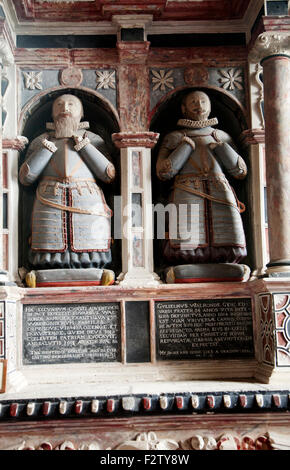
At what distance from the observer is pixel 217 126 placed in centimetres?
631

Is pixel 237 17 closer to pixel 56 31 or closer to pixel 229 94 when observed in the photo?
pixel 229 94

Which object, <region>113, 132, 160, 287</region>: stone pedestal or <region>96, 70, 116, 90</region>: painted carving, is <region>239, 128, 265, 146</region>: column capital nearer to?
<region>113, 132, 160, 287</region>: stone pedestal

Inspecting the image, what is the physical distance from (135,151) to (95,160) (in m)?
0.42

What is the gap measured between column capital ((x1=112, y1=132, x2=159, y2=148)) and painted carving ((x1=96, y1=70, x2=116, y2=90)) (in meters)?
0.55

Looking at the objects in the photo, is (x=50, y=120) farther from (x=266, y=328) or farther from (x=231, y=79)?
(x=266, y=328)

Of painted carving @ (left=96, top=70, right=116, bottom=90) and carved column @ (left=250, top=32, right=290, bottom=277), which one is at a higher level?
painted carving @ (left=96, top=70, right=116, bottom=90)

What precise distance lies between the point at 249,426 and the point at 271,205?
1951mm

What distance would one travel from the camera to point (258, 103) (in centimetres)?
584

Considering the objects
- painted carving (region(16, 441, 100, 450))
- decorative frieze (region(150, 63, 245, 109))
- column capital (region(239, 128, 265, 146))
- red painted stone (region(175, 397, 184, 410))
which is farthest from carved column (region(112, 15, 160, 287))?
painted carving (region(16, 441, 100, 450))

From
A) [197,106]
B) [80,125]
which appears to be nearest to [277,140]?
[197,106]

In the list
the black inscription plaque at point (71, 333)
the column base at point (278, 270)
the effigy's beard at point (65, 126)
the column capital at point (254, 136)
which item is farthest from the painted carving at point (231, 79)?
the black inscription plaque at point (71, 333)

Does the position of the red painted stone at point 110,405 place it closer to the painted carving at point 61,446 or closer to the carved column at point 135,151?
the painted carving at point 61,446

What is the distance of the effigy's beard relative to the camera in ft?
18.9
